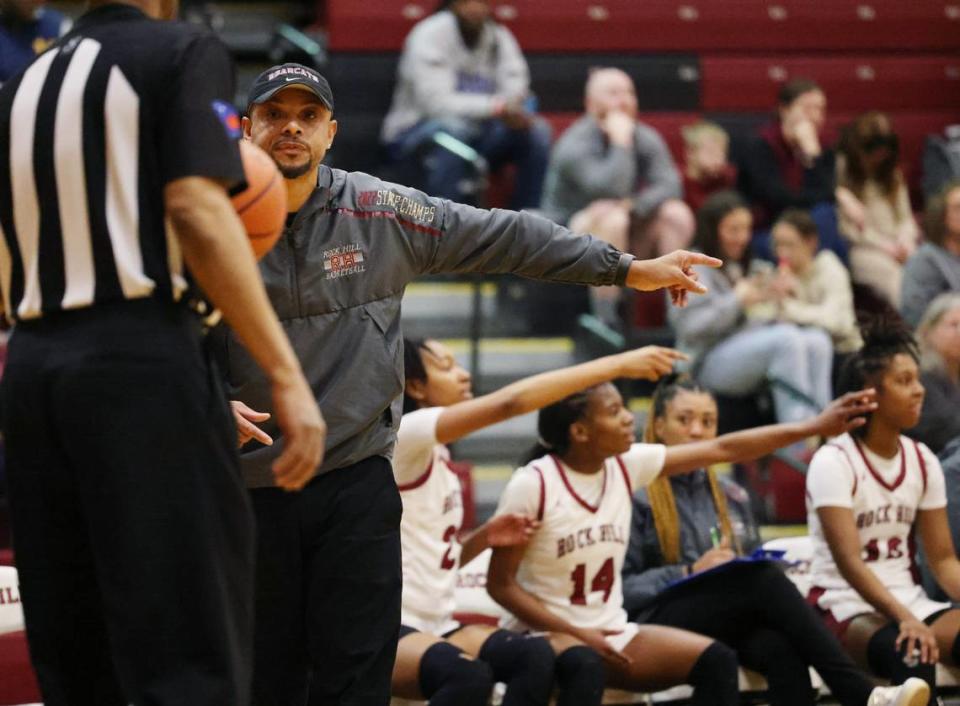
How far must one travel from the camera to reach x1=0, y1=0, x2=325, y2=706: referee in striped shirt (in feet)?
7.84

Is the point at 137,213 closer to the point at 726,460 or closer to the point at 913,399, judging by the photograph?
the point at 726,460

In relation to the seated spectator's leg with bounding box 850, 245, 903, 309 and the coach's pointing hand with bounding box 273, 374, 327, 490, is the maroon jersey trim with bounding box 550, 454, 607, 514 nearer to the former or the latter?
the coach's pointing hand with bounding box 273, 374, 327, 490

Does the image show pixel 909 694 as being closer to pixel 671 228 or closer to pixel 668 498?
pixel 668 498

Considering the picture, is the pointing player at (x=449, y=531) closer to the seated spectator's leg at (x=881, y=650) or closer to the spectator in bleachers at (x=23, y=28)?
the seated spectator's leg at (x=881, y=650)

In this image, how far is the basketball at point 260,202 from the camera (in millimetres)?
2654

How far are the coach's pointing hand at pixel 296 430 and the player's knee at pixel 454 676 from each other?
227 cm

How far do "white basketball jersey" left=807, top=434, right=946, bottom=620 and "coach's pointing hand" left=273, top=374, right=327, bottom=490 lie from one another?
316 cm

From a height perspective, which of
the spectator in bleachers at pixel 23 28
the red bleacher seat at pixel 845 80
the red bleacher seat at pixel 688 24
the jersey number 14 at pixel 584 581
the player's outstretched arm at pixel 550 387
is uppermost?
the red bleacher seat at pixel 688 24

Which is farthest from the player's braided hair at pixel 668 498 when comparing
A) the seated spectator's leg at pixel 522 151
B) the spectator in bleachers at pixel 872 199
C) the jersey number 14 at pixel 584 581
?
the spectator in bleachers at pixel 872 199

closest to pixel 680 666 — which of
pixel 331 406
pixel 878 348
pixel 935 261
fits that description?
pixel 878 348

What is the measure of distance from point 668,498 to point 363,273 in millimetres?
2210

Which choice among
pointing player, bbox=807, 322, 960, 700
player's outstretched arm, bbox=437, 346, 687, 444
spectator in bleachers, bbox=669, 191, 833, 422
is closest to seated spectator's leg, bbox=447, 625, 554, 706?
player's outstretched arm, bbox=437, 346, 687, 444

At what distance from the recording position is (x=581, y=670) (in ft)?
15.4

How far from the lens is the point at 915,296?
26.4ft
